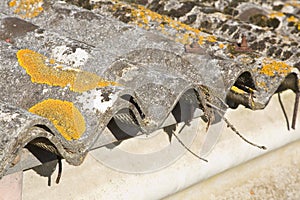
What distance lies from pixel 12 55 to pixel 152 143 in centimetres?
146

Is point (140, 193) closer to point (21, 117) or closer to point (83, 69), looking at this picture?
point (83, 69)

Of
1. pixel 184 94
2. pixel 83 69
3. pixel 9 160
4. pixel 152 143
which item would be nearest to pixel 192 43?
pixel 152 143

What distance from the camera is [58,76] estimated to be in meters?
2.76

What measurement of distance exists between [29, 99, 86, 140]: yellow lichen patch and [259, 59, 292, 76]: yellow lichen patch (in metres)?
1.79

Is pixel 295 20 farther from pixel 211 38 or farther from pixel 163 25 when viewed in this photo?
pixel 163 25

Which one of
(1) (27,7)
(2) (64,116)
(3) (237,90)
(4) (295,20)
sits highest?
(2) (64,116)

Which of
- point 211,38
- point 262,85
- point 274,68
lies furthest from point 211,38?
point 262,85

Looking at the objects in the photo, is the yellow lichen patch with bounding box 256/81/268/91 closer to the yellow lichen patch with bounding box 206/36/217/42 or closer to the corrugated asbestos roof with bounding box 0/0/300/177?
the corrugated asbestos roof with bounding box 0/0/300/177

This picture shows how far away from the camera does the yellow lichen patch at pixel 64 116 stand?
246cm

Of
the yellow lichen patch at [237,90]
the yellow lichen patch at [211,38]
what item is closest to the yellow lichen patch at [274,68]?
the yellow lichen patch at [237,90]

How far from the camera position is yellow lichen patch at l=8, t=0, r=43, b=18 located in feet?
13.6

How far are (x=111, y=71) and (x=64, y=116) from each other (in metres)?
0.49

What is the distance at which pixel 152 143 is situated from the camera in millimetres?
4012

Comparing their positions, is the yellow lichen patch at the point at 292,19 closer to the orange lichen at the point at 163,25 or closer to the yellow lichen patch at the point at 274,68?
the orange lichen at the point at 163,25
